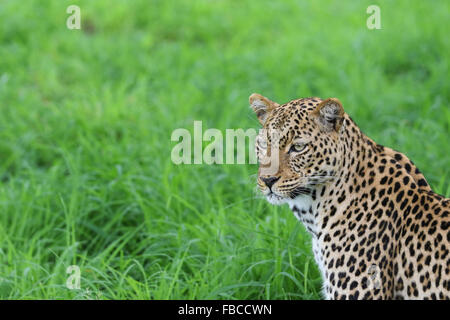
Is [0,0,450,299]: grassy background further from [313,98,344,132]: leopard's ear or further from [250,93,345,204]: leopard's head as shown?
[313,98,344,132]: leopard's ear

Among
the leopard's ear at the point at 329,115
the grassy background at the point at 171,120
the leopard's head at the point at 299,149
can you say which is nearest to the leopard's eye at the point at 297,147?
the leopard's head at the point at 299,149

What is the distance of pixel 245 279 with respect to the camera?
4.46m

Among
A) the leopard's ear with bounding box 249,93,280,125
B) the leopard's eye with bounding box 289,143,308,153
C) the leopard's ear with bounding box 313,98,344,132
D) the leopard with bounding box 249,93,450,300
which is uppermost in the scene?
the leopard's ear with bounding box 249,93,280,125

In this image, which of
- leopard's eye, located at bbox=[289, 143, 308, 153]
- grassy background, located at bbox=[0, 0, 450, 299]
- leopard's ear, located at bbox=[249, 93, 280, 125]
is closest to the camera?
leopard's eye, located at bbox=[289, 143, 308, 153]

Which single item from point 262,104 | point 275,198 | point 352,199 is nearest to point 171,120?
point 262,104

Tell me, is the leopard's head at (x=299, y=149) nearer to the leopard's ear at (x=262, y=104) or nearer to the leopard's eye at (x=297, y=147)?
the leopard's eye at (x=297, y=147)

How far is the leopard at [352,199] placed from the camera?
3.43 m

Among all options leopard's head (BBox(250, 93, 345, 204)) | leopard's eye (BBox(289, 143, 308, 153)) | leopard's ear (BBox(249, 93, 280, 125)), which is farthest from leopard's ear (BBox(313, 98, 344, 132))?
leopard's ear (BBox(249, 93, 280, 125))

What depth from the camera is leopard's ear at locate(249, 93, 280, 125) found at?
377 cm

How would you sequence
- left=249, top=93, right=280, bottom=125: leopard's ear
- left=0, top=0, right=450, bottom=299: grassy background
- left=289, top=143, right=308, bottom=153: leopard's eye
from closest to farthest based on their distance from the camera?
left=289, top=143, right=308, bottom=153: leopard's eye → left=249, top=93, right=280, bottom=125: leopard's ear → left=0, top=0, right=450, bottom=299: grassy background

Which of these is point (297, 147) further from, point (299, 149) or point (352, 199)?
point (352, 199)

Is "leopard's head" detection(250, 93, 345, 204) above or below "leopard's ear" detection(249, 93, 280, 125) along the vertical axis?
below

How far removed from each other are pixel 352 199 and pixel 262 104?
695 millimetres
